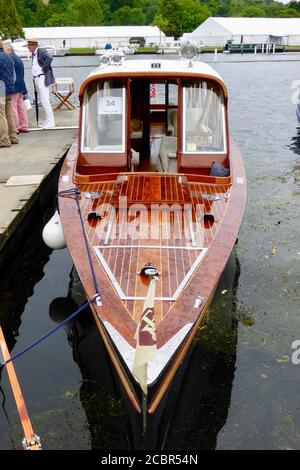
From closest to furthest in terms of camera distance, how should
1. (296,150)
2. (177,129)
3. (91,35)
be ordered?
(177,129) → (296,150) → (91,35)

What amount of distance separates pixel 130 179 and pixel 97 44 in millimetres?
70259

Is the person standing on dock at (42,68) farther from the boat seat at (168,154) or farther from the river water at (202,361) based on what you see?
the boat seat at (168,154)

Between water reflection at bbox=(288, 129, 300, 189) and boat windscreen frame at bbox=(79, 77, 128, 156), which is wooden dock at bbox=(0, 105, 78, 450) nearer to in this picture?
boat windscreen frame at bbox=(79, 77, 128, 156)

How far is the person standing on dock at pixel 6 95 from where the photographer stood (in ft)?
32.0

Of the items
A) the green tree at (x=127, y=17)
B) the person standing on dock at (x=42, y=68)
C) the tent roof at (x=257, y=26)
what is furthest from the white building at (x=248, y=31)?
the person standing on dock at (x=42, y=68)

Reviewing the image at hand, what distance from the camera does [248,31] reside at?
68.4 m

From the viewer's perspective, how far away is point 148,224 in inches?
208

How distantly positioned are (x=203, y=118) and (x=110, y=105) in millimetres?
1251

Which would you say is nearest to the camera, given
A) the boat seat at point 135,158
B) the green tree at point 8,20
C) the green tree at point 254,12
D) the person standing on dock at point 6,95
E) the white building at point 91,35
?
the boat seat at point 135,158

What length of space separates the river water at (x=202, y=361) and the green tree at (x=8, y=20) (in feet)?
181

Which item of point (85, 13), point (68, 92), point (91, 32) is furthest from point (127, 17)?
point (68, 92)

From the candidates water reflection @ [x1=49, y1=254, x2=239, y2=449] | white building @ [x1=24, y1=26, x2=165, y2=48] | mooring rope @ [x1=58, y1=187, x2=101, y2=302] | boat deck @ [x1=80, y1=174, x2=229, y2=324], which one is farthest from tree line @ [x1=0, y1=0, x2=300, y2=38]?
water reflection @ [x1=49, y1=254, x2=239, y2=449]

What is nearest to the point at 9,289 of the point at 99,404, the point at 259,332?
the point at 99,404

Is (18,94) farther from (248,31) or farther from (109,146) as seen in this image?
(248,31)
